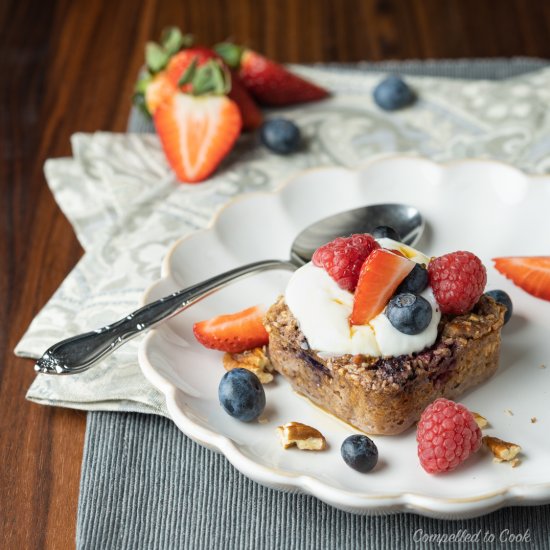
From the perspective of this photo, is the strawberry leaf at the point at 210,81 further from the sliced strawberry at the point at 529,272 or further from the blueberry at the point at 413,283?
the blueberry at the point at 413,283

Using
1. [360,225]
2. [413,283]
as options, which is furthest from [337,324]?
[360,225]

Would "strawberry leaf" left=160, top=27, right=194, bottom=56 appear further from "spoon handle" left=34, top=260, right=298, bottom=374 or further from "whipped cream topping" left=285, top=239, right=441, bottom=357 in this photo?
"whipped cream topping" left=285, top=239, right=441, bottom=357

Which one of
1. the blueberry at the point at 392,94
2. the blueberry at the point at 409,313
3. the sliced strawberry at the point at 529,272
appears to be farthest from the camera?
A: the blueberry at the point at 392,94

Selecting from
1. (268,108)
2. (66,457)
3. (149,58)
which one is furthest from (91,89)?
(66,457)

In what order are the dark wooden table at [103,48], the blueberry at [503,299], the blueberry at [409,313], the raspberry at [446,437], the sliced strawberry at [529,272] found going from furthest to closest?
the dark wooden table at [103,48] → the sliced strawberry at [529,272] → the blueberry at [503,299] → the blueberry at [409,313] → the raspberry at [446,437]

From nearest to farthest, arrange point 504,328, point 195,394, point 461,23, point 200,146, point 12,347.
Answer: point 195,394 < point 504,328 < point 12,347 < point 200,146 < point 461,23

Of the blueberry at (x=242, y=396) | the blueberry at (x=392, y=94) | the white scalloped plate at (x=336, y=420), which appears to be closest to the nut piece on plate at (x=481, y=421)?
the white scalloped plate at (x=336, y=420)

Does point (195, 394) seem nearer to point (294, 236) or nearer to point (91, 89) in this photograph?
point (294, 236)
